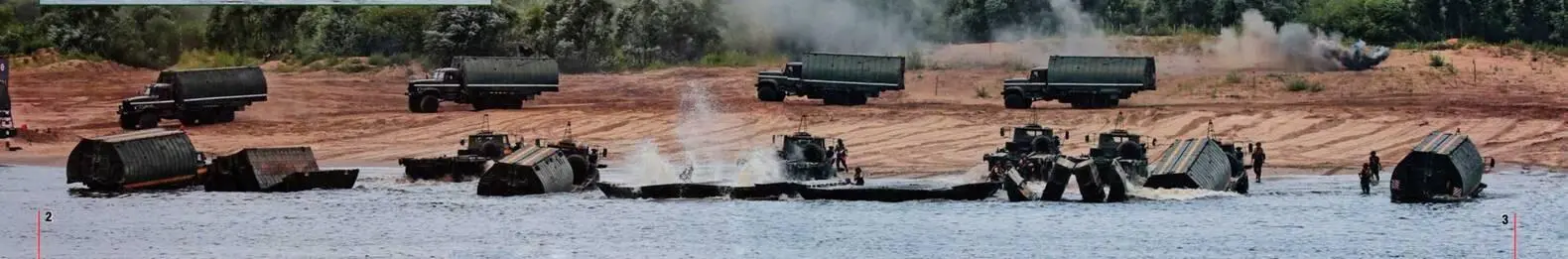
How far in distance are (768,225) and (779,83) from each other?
28545 millimetres

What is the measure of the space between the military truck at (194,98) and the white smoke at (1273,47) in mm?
41568

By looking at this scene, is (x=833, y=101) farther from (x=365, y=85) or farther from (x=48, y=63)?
(x=48, y=63)

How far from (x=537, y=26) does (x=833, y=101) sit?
25674 millimetres

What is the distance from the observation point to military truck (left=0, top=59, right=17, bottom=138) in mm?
101438

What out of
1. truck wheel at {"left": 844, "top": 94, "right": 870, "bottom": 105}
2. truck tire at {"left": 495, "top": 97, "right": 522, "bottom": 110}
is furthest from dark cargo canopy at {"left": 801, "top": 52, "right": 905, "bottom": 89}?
truck tire at {"left": 495, "top": 97, "right": 522, "bottom": 110}

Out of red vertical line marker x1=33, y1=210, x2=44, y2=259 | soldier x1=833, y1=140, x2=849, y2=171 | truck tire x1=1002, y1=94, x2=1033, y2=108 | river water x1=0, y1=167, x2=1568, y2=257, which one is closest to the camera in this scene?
red vertical line marker x1=33, y1=210, x2=44, y2=259

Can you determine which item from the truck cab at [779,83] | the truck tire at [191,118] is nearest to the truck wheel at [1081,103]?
the truck cab at [779,83]

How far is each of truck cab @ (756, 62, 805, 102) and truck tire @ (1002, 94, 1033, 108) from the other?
26.3 feet

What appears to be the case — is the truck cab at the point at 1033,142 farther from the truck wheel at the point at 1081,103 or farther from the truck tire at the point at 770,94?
the truck tire at the point at 770,94

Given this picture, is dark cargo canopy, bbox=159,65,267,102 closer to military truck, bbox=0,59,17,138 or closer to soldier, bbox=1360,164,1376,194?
military truck, bbox=0,59,17,138

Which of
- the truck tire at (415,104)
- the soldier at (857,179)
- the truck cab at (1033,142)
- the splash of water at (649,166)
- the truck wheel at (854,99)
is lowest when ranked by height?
the splash of water at (649,166)

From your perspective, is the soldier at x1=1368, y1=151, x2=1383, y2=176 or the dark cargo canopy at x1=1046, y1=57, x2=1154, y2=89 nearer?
the soldier at x1=1368, y1=151, x2=1383, y2=176

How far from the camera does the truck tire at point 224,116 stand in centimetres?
10244

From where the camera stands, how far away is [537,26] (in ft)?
421
